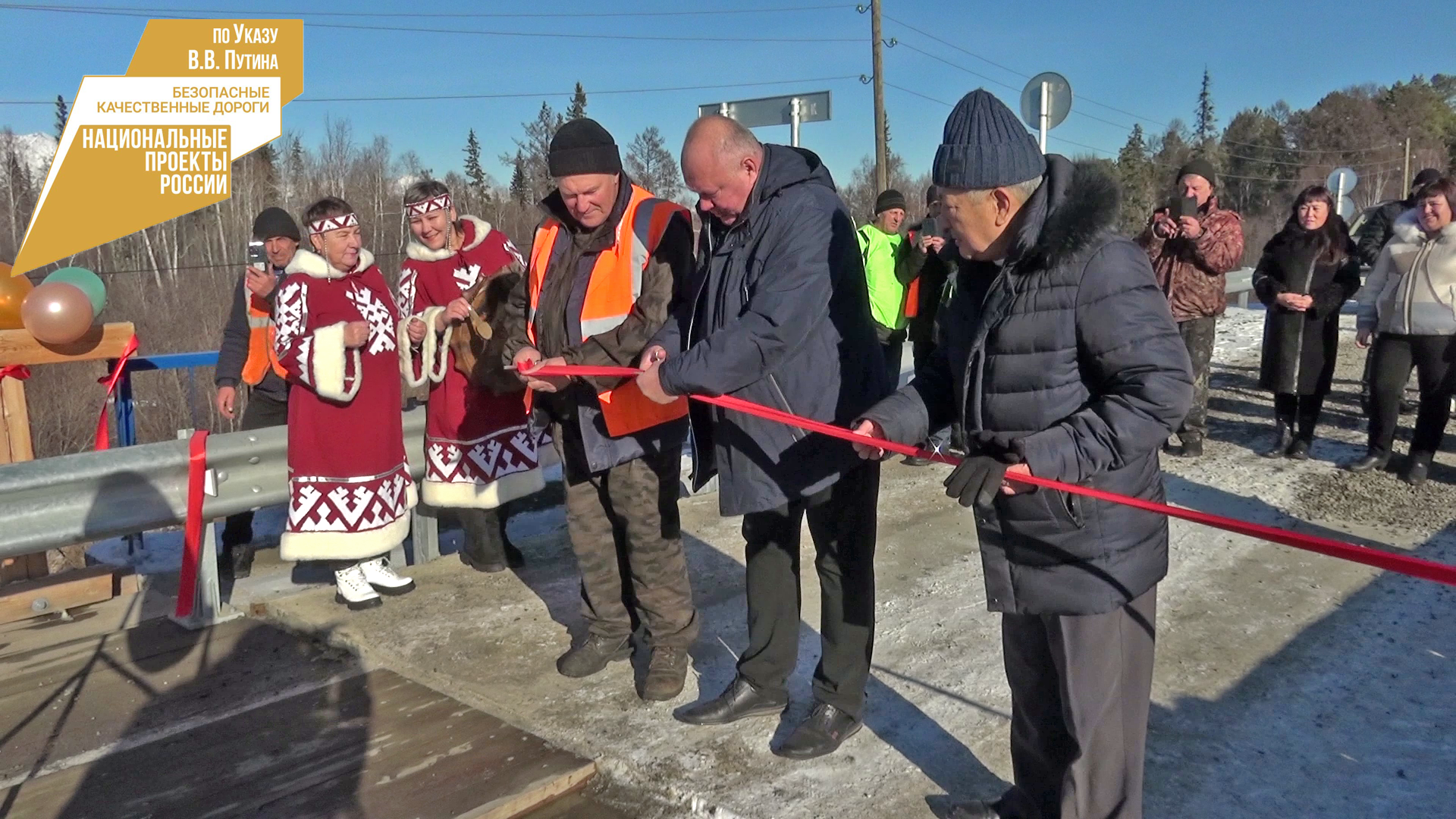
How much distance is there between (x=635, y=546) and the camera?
3777 millimetres

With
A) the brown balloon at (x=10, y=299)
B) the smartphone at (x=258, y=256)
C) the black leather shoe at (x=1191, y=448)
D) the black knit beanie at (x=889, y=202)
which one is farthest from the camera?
the black knit beanie at (x=889, y=202)

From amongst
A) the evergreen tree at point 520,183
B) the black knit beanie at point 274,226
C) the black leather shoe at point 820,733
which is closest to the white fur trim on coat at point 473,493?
the black knit beanie at point 274,226

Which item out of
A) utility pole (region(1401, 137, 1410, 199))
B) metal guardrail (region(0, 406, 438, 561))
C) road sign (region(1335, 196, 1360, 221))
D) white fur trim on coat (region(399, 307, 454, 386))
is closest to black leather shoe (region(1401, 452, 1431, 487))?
white fur trim on coat (region(399, 307, 454, 386))

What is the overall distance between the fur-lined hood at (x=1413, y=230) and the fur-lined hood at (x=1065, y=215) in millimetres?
4993

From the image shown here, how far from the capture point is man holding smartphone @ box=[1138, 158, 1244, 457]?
6594 millimetres

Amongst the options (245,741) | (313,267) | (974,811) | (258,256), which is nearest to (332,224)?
(313,267)

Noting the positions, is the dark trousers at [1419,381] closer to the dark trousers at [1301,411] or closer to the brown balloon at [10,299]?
the dark trousers at [1301,411]

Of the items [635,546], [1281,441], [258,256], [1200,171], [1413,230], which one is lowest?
[1281,441]

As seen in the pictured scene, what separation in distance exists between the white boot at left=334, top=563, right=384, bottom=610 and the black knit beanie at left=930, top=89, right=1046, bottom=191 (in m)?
3.25

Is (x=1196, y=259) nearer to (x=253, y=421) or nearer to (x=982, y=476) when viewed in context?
(x=982, y=476)

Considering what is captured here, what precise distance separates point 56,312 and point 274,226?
1.09 metres

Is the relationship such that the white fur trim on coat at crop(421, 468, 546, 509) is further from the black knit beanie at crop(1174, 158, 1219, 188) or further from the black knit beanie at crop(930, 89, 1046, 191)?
the black knit beanie at crop(1174, 158, 1219, 188)

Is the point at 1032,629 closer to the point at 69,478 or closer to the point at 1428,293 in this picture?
the point at 69,478

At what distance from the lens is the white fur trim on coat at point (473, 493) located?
→ 5.05 m
